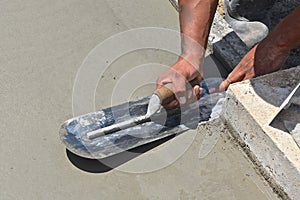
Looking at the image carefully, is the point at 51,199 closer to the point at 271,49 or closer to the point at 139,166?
the point at 139,166

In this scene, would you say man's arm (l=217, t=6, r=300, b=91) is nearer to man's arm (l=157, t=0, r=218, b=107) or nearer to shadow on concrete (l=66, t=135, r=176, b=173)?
man's arm (l=157, t=0, r=218, b=107)

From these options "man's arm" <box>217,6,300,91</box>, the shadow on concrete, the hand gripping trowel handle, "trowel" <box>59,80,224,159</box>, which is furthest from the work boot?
the shadow on concrete

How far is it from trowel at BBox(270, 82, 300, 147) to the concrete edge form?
0.06ft

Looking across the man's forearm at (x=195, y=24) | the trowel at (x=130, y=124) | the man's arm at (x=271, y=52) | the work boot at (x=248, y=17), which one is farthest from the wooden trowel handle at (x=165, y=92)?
the work boot at (x=248, y=17)

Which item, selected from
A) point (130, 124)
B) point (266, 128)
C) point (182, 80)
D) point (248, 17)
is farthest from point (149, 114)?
point (248, 17)

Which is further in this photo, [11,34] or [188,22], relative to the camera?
[11,34]

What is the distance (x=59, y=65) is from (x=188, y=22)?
641 mm

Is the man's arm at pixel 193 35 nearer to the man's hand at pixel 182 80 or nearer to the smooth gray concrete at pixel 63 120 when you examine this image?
the man's hand at pixel 182 80

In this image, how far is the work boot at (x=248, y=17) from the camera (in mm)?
2271

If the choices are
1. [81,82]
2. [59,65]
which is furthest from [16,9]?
[81,82]

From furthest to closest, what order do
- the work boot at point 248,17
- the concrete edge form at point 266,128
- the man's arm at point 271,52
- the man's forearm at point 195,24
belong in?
the work boot at point 248,17
the man's forearm at point 195,24
the man's arm at point 271,52
the concrete edge form at point 266,128

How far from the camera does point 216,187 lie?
187cm

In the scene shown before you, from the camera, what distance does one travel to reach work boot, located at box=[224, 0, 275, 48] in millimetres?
2271

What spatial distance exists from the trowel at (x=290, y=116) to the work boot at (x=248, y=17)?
1.56 feet
